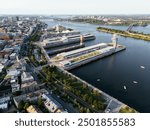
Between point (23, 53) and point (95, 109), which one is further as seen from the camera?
point (23, 53)

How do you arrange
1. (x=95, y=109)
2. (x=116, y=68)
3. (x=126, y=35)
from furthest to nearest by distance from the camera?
(x=126, y=35) → (x=116, y=68) → (x=95, y=109)

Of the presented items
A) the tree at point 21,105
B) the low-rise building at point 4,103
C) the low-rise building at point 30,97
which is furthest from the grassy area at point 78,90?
the low-rise building at point 4,103

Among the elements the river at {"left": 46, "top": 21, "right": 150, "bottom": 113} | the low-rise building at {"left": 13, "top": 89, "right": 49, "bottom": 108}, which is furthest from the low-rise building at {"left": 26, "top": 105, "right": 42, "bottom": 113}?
the river at {"left": 46, "top": 21, "right": 150, "bottom": 113}

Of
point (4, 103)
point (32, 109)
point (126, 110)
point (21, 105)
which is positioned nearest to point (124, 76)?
point (126, 110)

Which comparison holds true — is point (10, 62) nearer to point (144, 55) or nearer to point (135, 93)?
point (135, 93)

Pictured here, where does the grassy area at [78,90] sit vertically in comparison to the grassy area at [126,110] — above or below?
above

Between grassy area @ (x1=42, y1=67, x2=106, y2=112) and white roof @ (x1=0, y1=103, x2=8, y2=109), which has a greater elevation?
grassy area @ (x1=42, y1=67, x2=106, y2=112)

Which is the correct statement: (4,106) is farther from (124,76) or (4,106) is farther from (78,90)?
(124,76)

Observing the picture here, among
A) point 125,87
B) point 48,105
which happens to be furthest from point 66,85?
point 125,87

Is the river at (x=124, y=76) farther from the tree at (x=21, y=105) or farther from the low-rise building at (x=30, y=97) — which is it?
the tree at (x=21, y=105)

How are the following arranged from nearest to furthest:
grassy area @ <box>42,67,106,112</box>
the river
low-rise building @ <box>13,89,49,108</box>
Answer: grassy area @ <box>42,67,106,112</box>, low-rise building @ <box>13,89,49,108</box>, the river

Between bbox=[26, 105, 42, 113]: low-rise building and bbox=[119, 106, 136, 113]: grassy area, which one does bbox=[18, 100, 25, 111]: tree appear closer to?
bbox=[26, 105, 42, 113]: low-rise building
